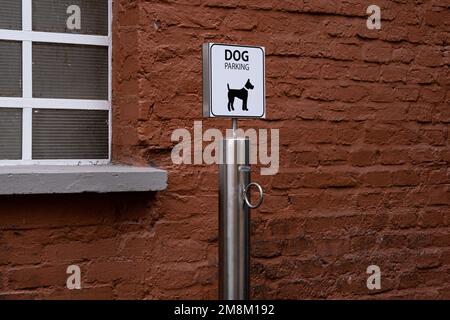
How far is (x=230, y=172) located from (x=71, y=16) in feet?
5.29

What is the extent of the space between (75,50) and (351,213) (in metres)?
1.94

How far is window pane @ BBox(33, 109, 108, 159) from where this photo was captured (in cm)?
474

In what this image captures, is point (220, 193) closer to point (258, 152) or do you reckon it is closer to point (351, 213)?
point (258, 152)

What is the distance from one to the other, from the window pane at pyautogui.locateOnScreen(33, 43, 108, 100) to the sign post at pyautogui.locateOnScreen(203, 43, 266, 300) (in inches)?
48.6

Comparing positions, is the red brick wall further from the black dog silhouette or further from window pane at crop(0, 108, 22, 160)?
the black dog silhouette

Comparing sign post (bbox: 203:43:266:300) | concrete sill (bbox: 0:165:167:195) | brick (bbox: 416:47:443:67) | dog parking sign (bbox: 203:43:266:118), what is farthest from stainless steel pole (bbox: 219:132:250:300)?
brick (bbox: 416:47:443:67)

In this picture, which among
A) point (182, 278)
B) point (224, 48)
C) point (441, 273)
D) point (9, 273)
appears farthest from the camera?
point (441, 273)

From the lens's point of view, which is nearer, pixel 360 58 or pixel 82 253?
pixel 82 253

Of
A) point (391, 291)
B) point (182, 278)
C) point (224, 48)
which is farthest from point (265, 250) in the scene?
point (224, 48)

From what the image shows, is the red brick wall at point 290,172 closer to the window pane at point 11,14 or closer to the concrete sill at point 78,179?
the concrete sill at point 78,179

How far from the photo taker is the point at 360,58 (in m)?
5.32

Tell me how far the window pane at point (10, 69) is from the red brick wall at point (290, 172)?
0.54m

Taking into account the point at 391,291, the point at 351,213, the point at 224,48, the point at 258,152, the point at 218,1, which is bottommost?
the point at 391,291

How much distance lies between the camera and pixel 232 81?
382 centimetres
